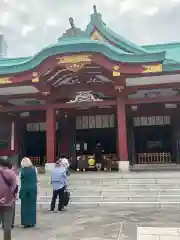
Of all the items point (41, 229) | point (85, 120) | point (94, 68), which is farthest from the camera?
point (85, 120)

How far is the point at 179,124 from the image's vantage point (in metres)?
16.8

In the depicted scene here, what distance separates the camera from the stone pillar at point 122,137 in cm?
1370

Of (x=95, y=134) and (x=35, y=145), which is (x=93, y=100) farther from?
(x=35, y=145)

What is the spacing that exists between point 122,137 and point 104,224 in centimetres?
741

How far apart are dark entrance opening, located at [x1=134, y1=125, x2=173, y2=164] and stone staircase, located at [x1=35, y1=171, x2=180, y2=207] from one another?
603cm

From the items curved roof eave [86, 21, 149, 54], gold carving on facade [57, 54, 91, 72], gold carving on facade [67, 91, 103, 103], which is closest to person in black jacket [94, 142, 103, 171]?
gold carving on facade [67, 91, 103, 103]

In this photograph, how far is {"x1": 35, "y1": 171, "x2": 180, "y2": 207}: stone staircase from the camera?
9.55 metres

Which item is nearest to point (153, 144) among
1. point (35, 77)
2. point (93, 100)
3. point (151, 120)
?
point (151, 120)

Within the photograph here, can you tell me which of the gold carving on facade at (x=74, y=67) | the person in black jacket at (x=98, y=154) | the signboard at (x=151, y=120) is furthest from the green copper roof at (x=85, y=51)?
the person in black jacket at (x=98, y=154)

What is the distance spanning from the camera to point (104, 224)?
6.70 m

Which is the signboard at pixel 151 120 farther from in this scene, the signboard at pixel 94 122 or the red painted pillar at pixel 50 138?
the red painted pillar at pixel 50 138

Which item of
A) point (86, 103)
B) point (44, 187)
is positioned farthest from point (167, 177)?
point (86, 103)

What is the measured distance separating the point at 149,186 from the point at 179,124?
279 inches

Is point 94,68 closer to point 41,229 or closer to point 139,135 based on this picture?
point 139,135
